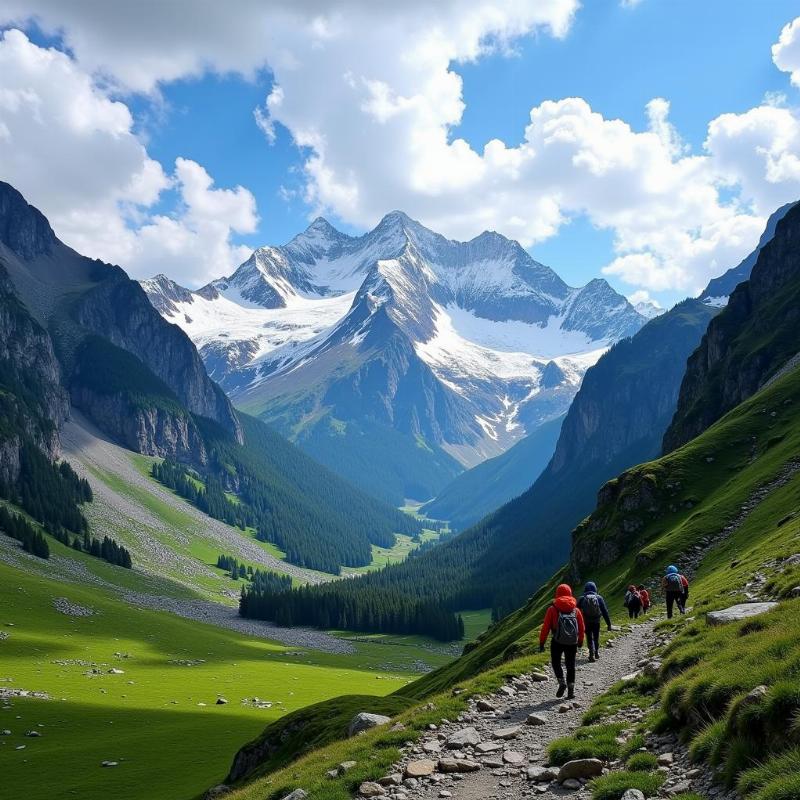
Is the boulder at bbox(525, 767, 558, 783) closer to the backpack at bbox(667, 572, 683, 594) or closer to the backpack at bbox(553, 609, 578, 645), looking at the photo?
the backpack at bbox(553, 609, 578, 645)

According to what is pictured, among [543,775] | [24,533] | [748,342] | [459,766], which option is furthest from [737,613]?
[24,533]

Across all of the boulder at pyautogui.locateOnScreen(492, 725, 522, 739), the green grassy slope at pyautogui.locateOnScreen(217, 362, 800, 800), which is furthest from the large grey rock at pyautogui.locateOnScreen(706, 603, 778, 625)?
the boulder at pyautogui.locateOnScreen(492, 725, 522, 739)

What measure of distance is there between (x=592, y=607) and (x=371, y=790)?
46.7ft

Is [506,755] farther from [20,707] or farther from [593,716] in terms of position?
[20,707]

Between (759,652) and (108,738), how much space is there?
67.2 metres

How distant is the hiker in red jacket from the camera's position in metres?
23.2

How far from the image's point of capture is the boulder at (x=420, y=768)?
59.0 feet

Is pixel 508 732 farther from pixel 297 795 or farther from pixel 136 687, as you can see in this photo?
pixel 136 687

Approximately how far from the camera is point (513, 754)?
18.1 m

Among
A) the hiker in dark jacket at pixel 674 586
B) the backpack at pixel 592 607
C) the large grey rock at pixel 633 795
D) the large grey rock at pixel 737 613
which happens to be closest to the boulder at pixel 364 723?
the backpack at pixel 592 607

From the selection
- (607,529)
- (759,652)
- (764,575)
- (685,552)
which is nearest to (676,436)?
(607,529)

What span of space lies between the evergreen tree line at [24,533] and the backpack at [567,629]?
200 m

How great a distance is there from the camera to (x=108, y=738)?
64750 mm

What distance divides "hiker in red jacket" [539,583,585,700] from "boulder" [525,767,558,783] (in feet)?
22.7
